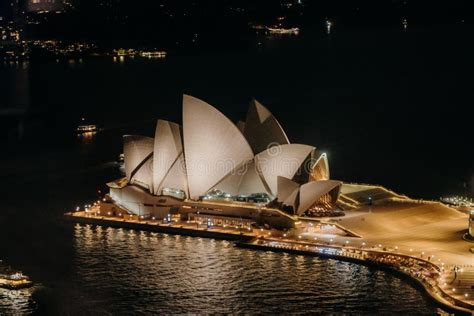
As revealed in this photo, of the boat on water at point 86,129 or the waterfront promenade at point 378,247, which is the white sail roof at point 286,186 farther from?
the boat on water at point 86,129

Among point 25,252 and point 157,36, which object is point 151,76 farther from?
point 25,252

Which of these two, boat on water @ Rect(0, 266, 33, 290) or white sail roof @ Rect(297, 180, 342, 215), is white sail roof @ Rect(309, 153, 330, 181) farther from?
boat on water @ Rect(0, 266, 33, 290)

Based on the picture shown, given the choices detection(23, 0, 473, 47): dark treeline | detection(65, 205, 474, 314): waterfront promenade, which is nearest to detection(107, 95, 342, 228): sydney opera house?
detection(65, 205, 474, 314): waterfront promenade

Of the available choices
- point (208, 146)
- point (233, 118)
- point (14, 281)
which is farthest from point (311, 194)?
point (233, 118)

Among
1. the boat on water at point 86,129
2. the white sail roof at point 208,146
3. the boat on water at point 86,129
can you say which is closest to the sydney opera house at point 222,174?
the white sail roof at point 208,146

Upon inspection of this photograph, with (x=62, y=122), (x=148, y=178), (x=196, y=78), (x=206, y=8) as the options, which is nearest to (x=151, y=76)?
(x=196, y=78)
